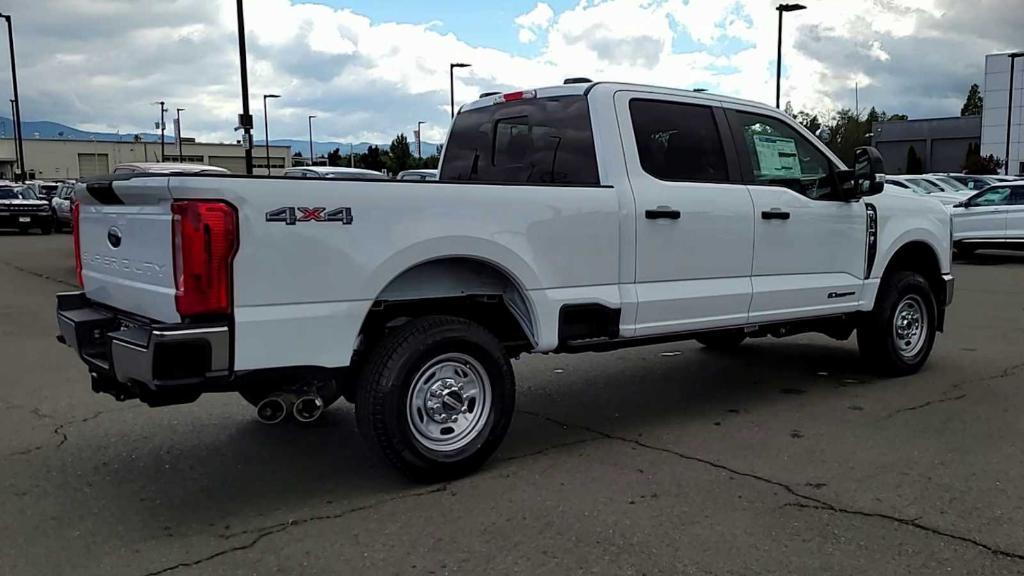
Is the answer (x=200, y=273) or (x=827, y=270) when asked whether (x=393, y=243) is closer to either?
(x=200, y=273)

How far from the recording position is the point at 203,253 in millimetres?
3885

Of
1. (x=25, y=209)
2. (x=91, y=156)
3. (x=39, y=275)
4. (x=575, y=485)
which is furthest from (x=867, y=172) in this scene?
(x=91, y=156)

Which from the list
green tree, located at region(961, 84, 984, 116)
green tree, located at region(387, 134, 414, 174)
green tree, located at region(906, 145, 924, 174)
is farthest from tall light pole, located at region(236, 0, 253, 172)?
green tree, located at region(961, 84, 984, 116)

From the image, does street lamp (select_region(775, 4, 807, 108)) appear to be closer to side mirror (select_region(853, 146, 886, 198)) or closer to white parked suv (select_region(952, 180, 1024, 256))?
white parked suv (select_region(952, 180, 1024, 256))

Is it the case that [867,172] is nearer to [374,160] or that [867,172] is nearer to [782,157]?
[782,157]

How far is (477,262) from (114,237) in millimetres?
1872

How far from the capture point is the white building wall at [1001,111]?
55.8 m

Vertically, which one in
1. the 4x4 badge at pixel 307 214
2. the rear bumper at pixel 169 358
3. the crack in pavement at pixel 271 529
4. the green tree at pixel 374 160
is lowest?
the crack in pavement at pixel 271 529

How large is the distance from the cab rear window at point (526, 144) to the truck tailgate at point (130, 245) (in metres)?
2.25

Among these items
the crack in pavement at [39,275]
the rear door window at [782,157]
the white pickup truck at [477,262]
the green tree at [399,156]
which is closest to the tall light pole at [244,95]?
the crack in pavement at [39,275]

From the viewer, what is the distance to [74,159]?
92.1m

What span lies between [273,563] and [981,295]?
39.2 ft

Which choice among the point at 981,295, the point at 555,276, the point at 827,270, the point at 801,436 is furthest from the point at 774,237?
the point at 981,295

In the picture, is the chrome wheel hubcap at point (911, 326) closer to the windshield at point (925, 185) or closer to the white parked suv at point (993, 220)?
the white parked suv at point (993, 220)
